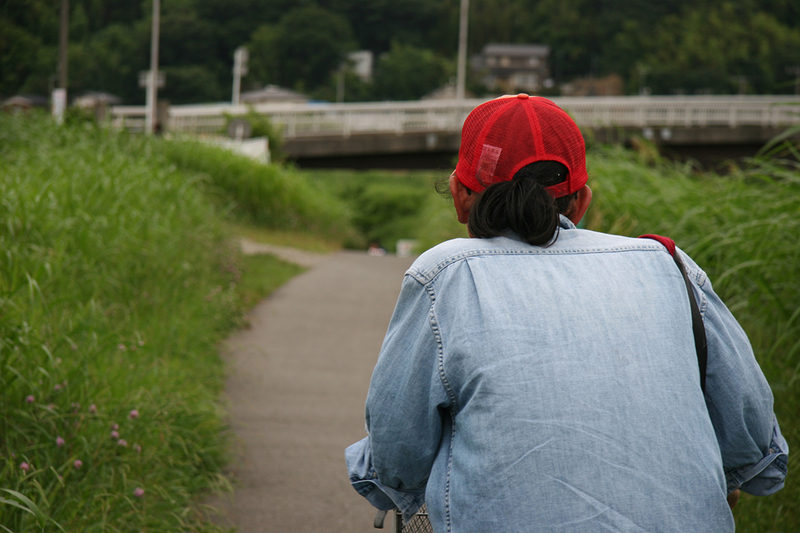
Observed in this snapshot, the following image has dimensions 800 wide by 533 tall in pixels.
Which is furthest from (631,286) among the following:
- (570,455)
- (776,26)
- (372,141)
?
(776,26)

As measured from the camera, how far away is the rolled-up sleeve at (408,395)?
1.27 meters

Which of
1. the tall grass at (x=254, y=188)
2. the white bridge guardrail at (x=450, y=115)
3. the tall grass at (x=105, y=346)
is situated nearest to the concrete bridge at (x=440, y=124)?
the white bridge guardrail at (x=450, y=115)

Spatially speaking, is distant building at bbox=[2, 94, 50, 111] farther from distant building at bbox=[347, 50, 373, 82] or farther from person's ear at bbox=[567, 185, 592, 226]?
distant building at bbox=[347, 50, 373, 82]

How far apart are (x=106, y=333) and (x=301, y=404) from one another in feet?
4.82

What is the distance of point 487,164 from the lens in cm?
134

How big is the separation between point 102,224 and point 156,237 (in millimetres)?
556

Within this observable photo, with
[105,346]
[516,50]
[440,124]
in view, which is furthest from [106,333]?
[516,50]

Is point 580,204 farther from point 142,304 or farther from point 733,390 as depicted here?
point 142,304

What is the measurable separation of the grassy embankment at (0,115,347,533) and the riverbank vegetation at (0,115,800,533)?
1 cm

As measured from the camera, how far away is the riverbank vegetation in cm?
267

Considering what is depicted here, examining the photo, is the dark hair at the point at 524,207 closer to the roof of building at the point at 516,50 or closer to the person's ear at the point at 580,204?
the person's ear at the point at 580,204

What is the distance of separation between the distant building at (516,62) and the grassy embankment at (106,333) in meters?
93.5

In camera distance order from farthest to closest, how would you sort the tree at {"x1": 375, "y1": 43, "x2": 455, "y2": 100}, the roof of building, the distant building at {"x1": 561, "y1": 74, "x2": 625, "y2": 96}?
the roof of building → the tree at {"x1": 375, "y1": 43, "x2": 455, "y2": 100} → the distant building at {"x1": 561, "y1": 74, "x2": 625, "y2": 96}

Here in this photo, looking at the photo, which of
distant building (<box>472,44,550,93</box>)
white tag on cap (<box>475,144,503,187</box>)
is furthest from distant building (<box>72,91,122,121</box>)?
distant building (<box>472,44,550,93</box>)
